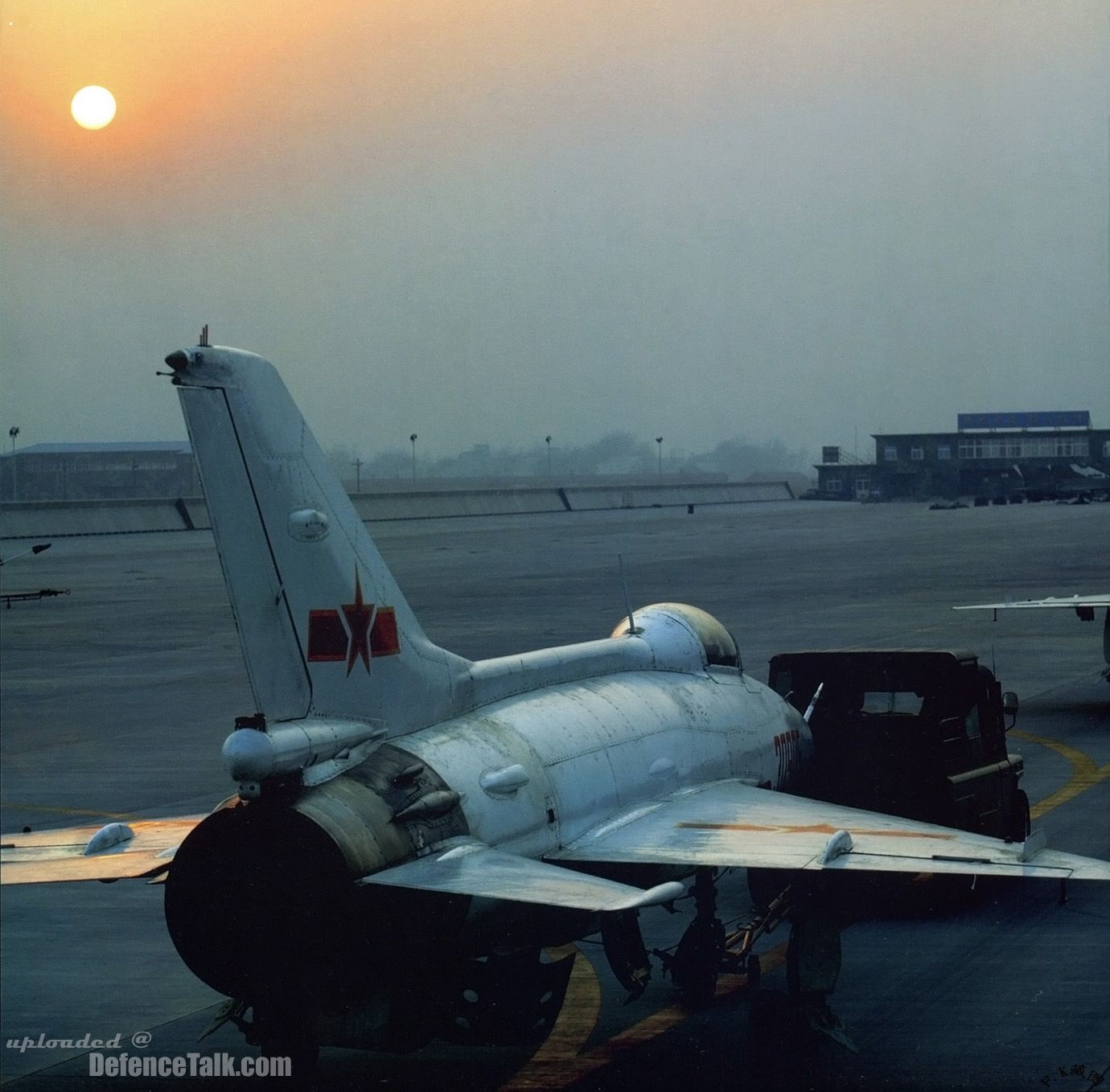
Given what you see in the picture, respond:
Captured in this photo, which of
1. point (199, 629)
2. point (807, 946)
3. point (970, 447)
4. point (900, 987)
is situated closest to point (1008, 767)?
point (900, 987)

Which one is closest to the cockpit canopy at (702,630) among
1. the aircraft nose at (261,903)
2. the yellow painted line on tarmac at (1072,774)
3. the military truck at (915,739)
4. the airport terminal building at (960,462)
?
the military truck at (915,739)

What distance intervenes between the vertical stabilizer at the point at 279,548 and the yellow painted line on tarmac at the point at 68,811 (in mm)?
Answer: 10847

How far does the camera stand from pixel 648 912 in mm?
18312

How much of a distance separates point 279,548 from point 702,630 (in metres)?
6.64

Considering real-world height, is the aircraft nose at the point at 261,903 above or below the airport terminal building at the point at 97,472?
below

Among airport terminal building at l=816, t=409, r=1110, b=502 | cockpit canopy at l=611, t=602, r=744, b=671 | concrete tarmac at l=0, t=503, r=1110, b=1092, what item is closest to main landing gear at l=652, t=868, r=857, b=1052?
concrete tarmac at l=0, t=503, r=1110, b=1092

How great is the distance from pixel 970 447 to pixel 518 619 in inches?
5707

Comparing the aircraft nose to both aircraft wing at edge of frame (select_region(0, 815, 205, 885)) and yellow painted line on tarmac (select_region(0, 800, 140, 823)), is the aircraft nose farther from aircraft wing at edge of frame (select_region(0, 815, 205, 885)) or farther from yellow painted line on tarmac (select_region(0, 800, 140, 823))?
yellow painted line on tarmac (select_region(0, 800, 140, 823))

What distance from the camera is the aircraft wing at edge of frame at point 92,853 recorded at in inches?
498

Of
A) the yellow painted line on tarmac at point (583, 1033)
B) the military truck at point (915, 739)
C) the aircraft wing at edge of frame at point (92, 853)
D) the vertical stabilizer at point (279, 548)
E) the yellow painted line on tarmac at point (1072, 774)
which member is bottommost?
the yellow painted line on tarmac at point (1072, 774)

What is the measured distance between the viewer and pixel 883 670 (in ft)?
63.0

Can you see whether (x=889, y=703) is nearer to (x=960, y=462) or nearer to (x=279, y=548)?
(x=279, y=548)

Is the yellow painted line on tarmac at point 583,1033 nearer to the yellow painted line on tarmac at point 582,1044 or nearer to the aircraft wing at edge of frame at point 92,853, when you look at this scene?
the yellow painted line on tarmac at point 582,1044

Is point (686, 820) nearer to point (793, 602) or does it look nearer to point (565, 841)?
point (565, 841)
